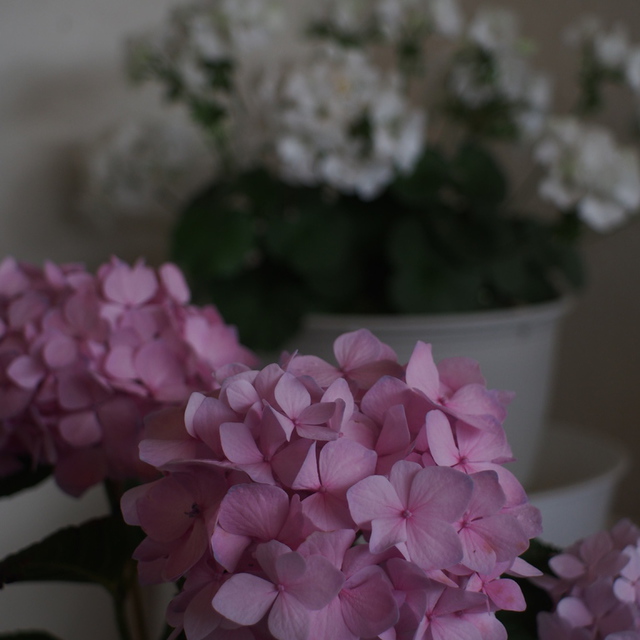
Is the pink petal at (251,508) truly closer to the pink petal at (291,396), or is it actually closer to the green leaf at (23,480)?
the pink petal at (291,396)

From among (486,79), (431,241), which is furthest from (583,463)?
(486,79)

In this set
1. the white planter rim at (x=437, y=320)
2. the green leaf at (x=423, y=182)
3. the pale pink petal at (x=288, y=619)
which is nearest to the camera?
the pale pink petal at (x=288, y=619)

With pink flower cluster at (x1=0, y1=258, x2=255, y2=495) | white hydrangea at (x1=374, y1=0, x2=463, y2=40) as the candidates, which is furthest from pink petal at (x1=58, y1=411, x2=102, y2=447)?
white hydrangea at (x1=374, y1=0, x2=463, y2=40)

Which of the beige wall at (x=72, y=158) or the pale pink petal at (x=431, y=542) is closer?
the pale pink petal at (x=431, y=542)

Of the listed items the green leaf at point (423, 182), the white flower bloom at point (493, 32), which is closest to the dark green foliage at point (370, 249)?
the green leaf at point (423, 182)

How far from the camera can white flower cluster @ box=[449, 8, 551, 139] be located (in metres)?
0.81

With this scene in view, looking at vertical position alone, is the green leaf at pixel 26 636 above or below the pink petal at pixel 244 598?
below

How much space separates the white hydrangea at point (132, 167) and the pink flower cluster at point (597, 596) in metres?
0.64

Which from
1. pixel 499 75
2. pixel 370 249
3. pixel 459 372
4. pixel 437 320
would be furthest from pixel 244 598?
pixel 499 75

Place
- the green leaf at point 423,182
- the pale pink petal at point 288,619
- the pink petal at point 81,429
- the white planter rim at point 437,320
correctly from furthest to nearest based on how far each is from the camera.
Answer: the green leaf at point 423,182, the white planter rim at point 437,320, the pink petal at point 81,429, the pale pink petal at point 288,619

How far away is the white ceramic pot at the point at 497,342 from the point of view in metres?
0.68

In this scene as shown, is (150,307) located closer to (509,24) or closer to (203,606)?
(203,606)

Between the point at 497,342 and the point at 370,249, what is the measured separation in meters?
0.19

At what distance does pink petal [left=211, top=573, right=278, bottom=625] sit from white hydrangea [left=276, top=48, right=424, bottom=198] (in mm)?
547
